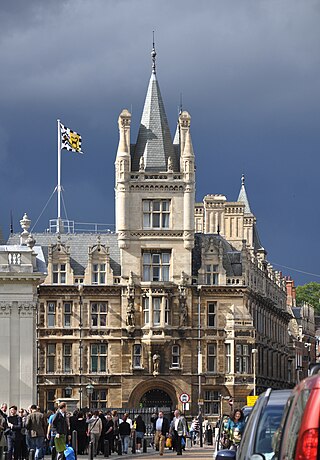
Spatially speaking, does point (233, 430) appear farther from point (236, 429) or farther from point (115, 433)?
point (115, 433)

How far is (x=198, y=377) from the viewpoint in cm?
9350

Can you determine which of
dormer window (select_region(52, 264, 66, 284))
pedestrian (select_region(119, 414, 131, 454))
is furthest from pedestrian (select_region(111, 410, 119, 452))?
dormer window (select_region(52, 264, 66, 284))

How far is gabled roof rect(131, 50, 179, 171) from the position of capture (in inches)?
3748

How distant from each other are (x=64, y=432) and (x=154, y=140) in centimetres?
5902

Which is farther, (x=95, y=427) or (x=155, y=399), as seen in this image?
(x=155, y=399)

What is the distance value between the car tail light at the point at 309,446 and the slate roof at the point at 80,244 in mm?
82021

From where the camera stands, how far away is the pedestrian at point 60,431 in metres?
37.2

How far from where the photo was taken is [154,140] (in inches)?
3787

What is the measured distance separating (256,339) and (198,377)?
7.56 metres

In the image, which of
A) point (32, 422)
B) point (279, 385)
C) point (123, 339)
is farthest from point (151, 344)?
point (32, 422)

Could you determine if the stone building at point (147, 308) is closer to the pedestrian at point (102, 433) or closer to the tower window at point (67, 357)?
the tower window at point (67, 357)

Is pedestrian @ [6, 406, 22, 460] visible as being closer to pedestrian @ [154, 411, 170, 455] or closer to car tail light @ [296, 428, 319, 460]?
pedestrian @ [154, 411, 170, 455]

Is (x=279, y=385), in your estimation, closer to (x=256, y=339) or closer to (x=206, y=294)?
(x=256, y=339)

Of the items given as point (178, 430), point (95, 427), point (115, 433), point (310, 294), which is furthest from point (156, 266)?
point (310, 294)
